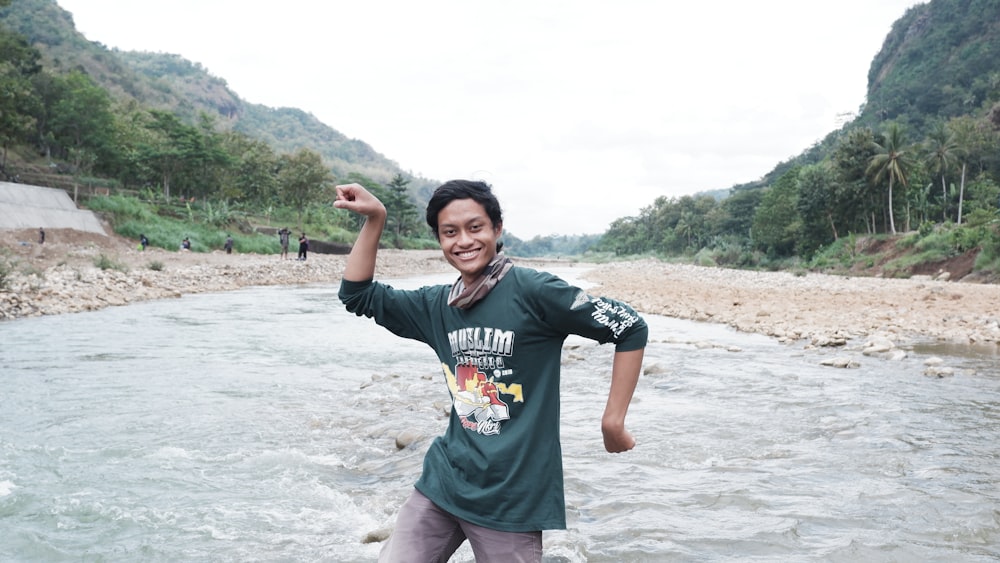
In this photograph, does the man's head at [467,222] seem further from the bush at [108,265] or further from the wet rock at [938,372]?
the bush at [108,265]

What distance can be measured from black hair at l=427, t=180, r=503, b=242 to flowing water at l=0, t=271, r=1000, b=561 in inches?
71.5

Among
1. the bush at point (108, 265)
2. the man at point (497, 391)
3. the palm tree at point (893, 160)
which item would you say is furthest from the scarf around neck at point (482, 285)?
the palm tree at point (893, 160)

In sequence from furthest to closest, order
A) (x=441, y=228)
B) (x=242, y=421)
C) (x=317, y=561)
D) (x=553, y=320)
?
(x=242, y=421)
(x=317, y=561)
(x=441, y=228)
(x=553, y=320)

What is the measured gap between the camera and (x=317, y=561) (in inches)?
118

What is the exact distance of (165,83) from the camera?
126625mm

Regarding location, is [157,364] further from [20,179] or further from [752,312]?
[20,179]

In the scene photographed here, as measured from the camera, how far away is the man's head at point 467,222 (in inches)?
75.7

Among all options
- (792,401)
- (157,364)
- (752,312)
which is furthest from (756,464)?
(752,312)

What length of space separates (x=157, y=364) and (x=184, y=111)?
109233 mm

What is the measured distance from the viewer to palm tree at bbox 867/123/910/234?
39.5m

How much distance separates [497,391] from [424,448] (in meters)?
3.11

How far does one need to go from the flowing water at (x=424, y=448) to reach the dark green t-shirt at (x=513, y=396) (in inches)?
56.4

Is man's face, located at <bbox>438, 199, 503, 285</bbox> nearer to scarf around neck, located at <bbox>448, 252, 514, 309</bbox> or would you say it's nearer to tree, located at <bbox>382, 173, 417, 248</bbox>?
scarf around neck, located at <bbox>448, 252, 514, 309</bbox>

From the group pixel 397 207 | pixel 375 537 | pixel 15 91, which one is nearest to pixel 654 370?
pixel 375 537
